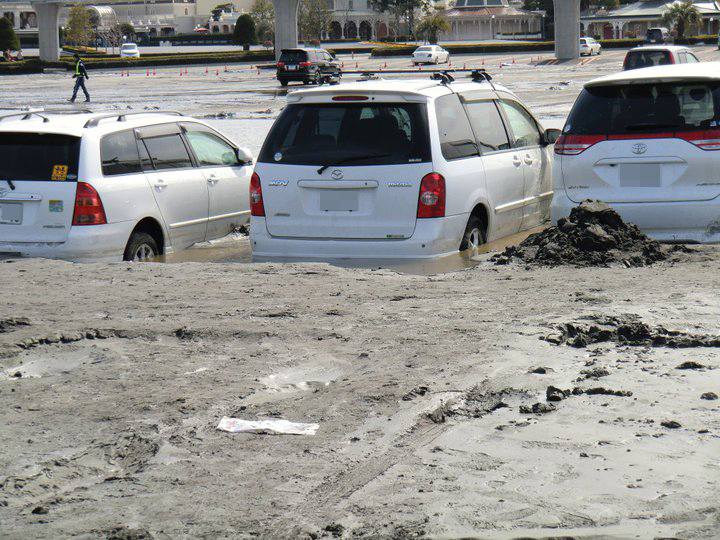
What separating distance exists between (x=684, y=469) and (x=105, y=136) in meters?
6.75

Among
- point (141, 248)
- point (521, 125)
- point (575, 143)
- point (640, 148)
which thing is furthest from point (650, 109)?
point (141, 248)

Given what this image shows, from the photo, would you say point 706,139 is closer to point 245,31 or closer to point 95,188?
point 95,188

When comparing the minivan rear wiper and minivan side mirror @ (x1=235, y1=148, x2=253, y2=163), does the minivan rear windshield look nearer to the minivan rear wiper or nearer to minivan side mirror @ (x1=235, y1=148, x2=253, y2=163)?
the minivan rear wiper

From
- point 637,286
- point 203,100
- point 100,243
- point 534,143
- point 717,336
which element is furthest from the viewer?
point 203,100

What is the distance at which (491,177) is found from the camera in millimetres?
10094

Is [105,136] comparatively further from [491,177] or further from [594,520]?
[594,520]

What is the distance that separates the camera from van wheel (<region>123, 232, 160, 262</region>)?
1009 centimetres

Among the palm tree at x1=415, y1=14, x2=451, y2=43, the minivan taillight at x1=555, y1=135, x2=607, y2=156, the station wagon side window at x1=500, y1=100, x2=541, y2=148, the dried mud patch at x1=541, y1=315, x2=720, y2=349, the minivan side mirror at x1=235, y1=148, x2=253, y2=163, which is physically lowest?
the dried mud patch at x1=541, y1=315, x2=720, y2=349

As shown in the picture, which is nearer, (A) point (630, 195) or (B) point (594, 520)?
(B) point (594, 520)

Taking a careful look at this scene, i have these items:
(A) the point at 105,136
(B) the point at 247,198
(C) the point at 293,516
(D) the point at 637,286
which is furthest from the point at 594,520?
(B) the point at 247,198

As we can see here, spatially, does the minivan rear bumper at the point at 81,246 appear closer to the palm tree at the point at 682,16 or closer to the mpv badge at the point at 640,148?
the mpv badge at the point at 640,148

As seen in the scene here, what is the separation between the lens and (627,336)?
6895mm

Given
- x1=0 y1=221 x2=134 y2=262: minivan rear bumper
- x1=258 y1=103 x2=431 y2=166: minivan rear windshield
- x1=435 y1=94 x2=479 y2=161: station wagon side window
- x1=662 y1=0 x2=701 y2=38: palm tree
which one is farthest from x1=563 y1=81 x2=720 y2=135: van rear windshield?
x1=662 y1=0 x2=701 y2=38: palm tree

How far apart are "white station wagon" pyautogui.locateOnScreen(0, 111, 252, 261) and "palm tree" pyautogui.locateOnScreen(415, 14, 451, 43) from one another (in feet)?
368
